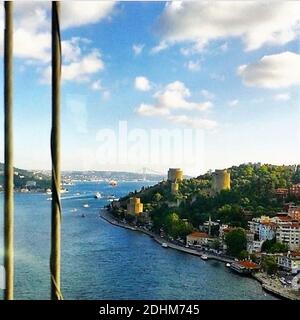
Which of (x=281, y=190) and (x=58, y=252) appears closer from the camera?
(x=58, y=252)

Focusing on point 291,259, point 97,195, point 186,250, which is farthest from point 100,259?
point 291,259

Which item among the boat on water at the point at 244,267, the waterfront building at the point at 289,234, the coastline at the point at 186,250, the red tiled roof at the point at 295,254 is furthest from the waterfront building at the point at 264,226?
the boat on water at the point at 244,267

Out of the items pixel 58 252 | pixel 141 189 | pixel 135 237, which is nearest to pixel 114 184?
pixel 141 189

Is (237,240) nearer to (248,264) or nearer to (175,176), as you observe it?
(248,264)

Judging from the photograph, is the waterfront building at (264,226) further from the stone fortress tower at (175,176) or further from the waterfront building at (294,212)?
the stone fortress tower at (175,176)

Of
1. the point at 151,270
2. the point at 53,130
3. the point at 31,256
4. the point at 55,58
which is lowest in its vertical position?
the point at 151,270

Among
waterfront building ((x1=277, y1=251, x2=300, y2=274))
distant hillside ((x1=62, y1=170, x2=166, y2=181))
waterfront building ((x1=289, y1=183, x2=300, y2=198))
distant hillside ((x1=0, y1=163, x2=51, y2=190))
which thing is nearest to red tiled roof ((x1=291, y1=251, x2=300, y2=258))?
waterfront building ((x1=277, y1=251, x2=300, y2=274))
